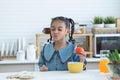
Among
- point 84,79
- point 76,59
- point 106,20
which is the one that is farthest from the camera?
point 106,20

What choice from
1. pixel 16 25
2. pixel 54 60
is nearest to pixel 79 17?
pixel 16 25

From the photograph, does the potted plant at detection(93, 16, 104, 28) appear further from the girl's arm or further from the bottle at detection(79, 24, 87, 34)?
the girl's arm

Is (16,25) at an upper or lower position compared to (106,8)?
lower

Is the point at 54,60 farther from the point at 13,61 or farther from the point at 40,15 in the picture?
the point at 40,15

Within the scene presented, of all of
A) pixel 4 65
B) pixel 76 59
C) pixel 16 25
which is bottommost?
pixel 4 65

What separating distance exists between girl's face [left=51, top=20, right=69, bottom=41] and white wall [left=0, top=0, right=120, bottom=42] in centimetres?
175

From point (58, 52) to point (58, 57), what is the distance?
0.05m

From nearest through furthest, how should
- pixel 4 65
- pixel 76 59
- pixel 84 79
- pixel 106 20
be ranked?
pixel 84 79, pixel 76 59, pixel 4 65, pixel 106 20

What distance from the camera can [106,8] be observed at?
390 centimetres

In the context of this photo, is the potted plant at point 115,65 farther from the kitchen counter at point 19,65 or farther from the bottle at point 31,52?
the bottle at point 31,52

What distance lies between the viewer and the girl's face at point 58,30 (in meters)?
2.03

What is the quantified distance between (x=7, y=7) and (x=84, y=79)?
253 centimetres

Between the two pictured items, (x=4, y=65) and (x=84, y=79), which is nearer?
(x=84, y=79)

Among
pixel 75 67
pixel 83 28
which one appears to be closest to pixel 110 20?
pixel 83 28
